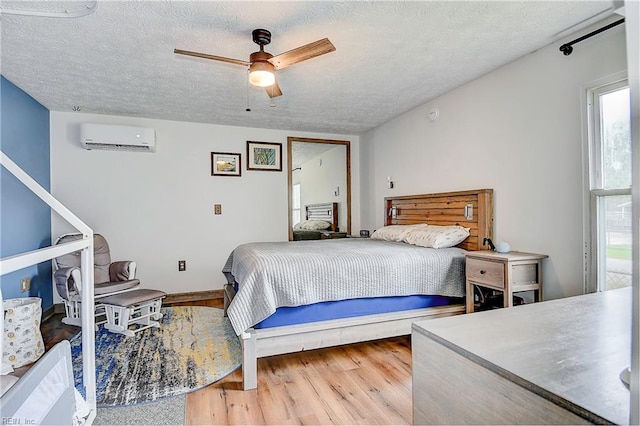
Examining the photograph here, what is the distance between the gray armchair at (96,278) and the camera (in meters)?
3.03

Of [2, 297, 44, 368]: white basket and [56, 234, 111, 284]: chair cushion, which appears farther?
[56, 234, 111, 284]: chair cushion

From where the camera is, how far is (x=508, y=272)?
2.28 meters

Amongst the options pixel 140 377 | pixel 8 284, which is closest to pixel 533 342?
pixel 140 377

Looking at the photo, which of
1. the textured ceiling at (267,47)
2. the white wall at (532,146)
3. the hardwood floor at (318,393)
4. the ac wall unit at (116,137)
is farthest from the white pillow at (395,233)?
the ac wall unit at (116,137)

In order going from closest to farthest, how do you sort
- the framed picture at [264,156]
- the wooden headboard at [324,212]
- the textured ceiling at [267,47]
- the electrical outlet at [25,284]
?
the textured ceiling at [267,47] < the electrical outlet at [25,284] < the framed picture at [264,156] < the wooden headboard at [324,212]

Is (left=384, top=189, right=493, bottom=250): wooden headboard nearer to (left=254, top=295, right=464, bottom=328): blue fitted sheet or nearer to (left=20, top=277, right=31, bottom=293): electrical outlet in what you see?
(left=254, top=295, right=464, bottom=328): blue fitted sheet

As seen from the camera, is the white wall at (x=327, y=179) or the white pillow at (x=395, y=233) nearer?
the white pillow at (x=395, y=233)

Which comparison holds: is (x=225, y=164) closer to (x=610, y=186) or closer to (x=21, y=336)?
(x=21, y=336)

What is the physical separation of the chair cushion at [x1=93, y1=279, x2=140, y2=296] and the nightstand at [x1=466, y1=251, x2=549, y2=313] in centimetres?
323

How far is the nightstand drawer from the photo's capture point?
91.1 inches

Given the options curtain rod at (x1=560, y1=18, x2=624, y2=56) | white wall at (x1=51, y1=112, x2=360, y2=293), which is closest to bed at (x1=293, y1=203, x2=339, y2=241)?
white wall at (x1=51, y1=112, x2=360, y2=293)

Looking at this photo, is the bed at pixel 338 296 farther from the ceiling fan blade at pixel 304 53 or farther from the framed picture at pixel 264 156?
the framed picture at pixel 264 156

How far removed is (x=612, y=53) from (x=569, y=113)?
39cm

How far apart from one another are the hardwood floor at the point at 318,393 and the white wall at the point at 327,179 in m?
3.31
